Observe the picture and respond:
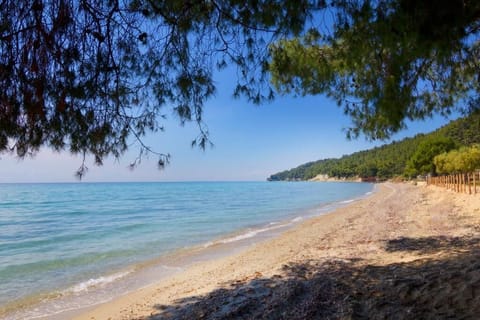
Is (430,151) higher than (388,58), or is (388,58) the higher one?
(430,151)

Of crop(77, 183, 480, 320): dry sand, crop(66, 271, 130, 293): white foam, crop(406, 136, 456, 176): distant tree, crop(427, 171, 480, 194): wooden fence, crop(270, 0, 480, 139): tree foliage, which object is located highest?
crop(406, 136, 456, 176): distant tree

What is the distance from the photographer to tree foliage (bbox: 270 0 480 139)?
345cm

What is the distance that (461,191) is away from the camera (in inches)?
894

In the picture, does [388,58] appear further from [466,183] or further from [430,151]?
[430,151]

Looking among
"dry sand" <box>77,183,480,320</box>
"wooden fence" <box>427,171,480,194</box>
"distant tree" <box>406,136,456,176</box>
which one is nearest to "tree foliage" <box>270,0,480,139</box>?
"dry sand" <box>77,183,480,320</box>

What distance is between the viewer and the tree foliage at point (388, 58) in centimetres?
345

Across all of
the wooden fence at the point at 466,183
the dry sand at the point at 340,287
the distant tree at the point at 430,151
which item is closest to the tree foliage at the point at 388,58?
the dry sand at the point at 340,287

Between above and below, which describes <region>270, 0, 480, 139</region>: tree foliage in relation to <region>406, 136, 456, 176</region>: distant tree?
below

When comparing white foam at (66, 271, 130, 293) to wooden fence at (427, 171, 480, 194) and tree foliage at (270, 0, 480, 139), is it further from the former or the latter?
wooden fence at (427, 171, 480, 194)

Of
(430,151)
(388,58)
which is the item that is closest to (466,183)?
(388,58)

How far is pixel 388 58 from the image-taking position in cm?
459

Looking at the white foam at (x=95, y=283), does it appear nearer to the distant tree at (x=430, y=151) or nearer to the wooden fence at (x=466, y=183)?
the wooden fence at (x=466, y=183)

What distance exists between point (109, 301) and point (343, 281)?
434 cm

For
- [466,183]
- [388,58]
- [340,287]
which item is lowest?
[340,287]
